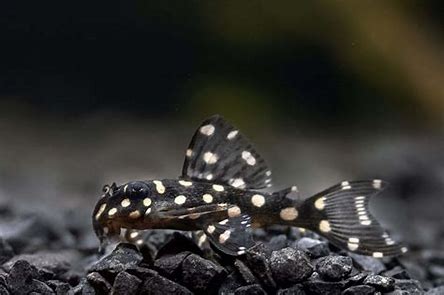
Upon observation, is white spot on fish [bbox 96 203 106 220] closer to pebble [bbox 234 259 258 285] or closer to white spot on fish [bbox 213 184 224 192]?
white spot on fish [bbox 213 184 224 192]

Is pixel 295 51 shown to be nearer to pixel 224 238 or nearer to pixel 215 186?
pixel 215 186

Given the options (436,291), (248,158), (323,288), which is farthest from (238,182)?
(436,291)

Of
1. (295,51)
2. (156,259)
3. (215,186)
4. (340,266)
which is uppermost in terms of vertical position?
(295,51)

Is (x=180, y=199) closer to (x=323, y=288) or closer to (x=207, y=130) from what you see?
(x=207, y=130)

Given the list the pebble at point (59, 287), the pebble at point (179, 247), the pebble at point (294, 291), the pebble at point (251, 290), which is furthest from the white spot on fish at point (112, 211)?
the pebble at point (294, 291)

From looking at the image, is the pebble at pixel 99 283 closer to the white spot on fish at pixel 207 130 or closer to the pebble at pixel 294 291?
the pebble at pixel 294 291

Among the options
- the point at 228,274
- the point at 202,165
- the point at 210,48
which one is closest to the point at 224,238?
the point at 228,274
